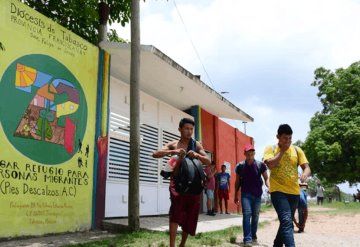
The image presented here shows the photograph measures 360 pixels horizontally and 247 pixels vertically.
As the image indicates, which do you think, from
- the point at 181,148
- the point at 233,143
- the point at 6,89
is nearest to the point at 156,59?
the point at 6,89

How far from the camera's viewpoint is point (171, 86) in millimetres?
12992

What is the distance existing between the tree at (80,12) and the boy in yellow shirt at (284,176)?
6.23 meters

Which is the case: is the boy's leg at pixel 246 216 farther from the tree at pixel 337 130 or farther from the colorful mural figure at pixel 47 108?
the tree at pixel 337 130

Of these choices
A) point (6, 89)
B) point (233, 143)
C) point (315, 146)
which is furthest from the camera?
point (315, 146)

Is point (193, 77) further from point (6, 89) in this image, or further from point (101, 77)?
point (6, 89)

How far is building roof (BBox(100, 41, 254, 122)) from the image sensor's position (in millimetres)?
10008

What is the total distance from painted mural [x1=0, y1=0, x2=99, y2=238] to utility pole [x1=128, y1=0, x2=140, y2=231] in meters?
1.08

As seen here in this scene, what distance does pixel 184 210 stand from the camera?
5418 millimetres

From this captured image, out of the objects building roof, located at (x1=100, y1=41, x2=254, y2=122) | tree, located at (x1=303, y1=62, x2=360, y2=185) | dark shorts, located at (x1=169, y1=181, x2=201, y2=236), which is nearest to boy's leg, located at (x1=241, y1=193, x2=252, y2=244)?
dark shorts, located at (x1=169, y1=181, x2=201, y2=236)

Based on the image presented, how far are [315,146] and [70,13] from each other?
998 inches

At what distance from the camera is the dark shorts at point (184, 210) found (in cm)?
534

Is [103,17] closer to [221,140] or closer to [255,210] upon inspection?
[255,210]

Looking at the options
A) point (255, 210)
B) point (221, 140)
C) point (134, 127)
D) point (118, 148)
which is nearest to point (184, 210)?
point (255, 210)

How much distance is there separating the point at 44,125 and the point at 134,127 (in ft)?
5.00
